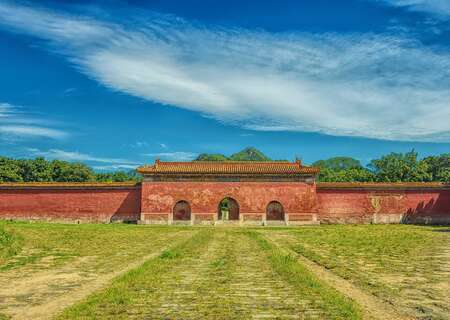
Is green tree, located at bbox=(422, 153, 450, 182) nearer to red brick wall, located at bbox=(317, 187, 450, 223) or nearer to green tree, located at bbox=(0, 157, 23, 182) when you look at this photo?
red brick wall, located at bbox=(317, 187, 450, 223)

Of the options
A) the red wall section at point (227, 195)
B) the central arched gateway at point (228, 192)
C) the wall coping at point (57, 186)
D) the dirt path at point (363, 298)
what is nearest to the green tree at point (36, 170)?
the wall coping at point (57, 186)

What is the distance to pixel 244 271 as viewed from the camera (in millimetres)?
8508

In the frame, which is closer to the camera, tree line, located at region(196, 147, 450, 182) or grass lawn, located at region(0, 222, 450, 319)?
grass lawn, located at region(0, 222, 450, 319)

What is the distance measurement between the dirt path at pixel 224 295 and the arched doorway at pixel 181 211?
22445 millimetres

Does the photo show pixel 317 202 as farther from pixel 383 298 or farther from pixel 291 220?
pixel 383 298

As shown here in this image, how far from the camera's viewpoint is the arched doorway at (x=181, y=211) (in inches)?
1254

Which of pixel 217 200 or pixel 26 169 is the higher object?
pixel 26 169

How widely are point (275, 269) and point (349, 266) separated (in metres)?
1.92

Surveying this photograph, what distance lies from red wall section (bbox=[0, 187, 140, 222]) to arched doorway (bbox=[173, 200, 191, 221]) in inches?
120

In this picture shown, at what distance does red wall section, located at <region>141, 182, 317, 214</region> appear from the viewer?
3061cm

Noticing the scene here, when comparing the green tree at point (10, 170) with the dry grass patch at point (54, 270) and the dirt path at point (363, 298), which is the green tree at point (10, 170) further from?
the dirt path at point (363, 298)

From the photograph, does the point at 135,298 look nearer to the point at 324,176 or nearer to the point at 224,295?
the point at 224,295

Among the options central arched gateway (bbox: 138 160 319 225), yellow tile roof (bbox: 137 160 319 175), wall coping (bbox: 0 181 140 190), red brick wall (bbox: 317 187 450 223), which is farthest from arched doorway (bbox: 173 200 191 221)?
red brick wall (bbox: 317 187 450 223)

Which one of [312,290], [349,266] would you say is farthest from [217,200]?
[312,290]
